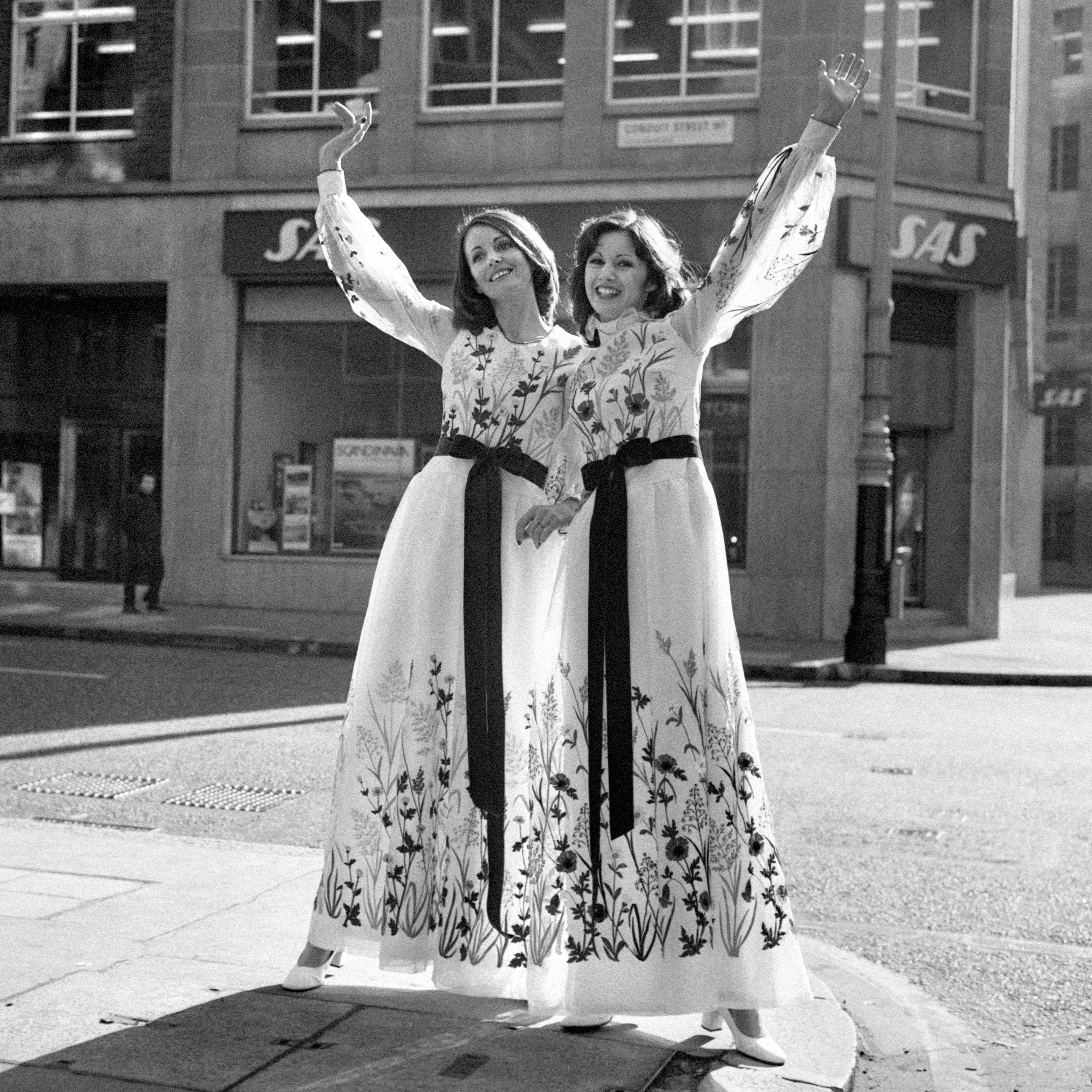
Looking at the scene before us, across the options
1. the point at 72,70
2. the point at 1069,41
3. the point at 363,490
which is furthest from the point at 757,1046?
the point at 1069,41

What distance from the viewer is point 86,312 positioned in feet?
71.1

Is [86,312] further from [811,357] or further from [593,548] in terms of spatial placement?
[593,548]

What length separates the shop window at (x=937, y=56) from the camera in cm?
1916

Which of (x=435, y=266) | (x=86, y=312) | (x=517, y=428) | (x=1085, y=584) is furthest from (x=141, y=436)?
(x=1085, y=584)

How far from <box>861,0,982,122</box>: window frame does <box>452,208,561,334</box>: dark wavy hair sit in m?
15.5

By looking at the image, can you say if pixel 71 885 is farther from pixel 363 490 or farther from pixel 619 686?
pixel 363 490

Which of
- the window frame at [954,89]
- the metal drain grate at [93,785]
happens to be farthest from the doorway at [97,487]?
the metal drain grate at [93,785]

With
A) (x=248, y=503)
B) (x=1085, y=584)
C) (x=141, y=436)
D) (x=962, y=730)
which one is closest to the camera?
(x=962, y=730)

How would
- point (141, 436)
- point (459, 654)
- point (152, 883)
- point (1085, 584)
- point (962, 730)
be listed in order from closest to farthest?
1. point (459, 654)
2. point (152, 883)
3. point (962, 730)
4. point (141, 436)
5. point (1085, 584)

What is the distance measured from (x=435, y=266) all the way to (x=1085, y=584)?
30.7m

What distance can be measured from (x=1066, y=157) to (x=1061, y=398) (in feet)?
31.4

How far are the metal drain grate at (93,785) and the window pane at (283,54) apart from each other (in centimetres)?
1388

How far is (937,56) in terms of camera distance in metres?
19.4

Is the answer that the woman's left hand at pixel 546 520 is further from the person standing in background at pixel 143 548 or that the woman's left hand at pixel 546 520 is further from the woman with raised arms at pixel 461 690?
the person standing in background at pixel 143 548
